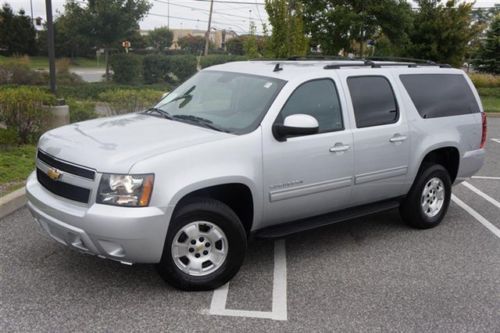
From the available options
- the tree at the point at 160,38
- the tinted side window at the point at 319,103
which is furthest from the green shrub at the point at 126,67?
the tree at the point at 160,38

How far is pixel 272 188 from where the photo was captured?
4.39 metres

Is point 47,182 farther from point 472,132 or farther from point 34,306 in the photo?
point 472,132

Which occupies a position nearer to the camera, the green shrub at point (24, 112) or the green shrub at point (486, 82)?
the green shrub at point (24, 112)

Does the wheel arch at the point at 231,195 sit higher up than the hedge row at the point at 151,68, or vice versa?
the wheel arch at the point at 231,195

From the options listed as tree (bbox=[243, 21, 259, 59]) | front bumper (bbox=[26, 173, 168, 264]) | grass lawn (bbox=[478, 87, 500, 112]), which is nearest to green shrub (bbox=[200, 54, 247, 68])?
grass lawn (bbox=[478, 87, 500, 112])

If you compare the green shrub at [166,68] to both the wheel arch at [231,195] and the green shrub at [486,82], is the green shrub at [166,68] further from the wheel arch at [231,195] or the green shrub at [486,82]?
the wheel arch at [231,195]

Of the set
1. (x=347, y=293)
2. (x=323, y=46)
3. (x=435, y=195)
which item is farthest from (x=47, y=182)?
(x=323, y=46)

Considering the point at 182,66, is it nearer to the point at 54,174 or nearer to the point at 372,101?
the point at 372,101

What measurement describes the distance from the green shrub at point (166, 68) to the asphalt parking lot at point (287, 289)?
24094mm

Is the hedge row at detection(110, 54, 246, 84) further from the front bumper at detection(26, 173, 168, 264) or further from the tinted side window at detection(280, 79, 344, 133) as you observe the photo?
the front bumper at detection(26, 173, 168, 264)

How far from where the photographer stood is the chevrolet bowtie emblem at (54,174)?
3990 mm

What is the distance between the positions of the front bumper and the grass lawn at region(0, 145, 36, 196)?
8.76ft

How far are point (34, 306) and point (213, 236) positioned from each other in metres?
1.38

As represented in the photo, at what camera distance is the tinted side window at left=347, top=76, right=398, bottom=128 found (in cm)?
509
